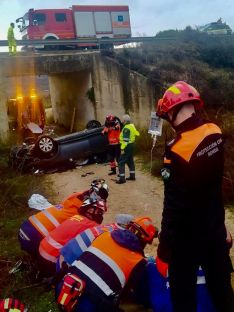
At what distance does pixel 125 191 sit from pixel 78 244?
5.78 meters

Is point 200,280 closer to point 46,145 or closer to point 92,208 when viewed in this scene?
point 92,208

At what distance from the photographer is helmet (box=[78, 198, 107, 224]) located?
464 centimetres

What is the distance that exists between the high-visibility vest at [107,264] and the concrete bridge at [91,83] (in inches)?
455

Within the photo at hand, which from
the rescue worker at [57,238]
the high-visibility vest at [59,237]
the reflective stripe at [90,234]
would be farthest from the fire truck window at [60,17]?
the reflective stripe at [90,234]

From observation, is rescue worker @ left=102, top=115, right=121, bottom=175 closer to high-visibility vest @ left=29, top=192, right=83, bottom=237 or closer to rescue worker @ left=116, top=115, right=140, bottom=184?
rescue worker @ left=116, top=115, right=140, bottom=184

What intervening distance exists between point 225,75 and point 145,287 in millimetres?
14713

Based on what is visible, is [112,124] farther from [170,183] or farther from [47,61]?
[170,183]

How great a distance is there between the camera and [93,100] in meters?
17.8

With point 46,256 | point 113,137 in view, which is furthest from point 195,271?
point 113,137

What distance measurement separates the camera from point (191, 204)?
2822mm

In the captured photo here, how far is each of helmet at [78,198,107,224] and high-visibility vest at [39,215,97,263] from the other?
0.35 metres

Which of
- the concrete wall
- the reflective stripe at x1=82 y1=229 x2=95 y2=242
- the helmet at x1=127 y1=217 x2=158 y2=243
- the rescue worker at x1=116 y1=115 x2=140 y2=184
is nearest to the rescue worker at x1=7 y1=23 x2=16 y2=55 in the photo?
the concrete wall

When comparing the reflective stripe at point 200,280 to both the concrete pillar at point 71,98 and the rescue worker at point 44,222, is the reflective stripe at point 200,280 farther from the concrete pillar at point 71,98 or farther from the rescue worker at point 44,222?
the concrete pillar at point 71,98

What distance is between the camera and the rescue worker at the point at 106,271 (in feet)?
10.7
